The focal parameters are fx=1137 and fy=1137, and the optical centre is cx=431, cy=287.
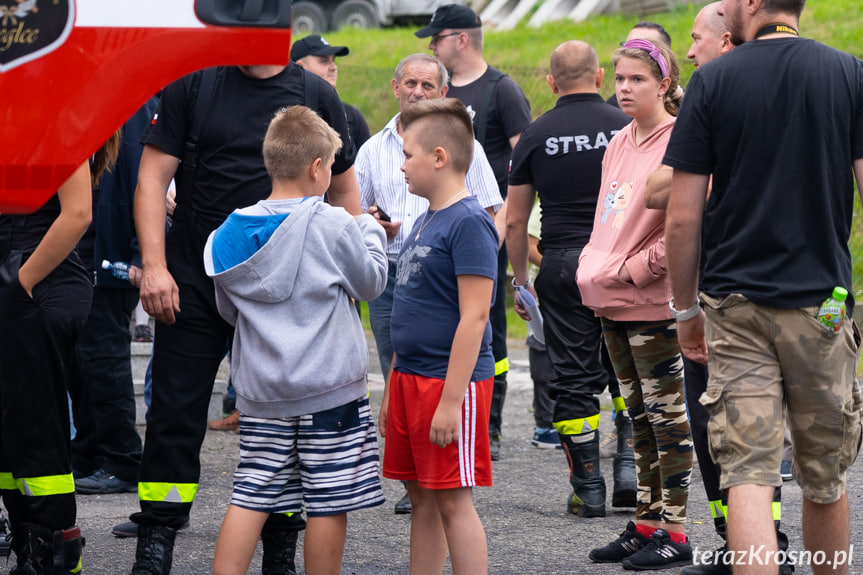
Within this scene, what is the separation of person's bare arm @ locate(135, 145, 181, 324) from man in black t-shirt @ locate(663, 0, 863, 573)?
179 centimetres

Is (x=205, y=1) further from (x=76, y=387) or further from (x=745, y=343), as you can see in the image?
(x=76, y=387)

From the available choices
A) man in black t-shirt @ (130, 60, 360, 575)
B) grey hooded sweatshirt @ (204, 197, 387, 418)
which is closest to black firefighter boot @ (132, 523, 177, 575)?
man in black t-shirt @ (130, 60, 360, 575)

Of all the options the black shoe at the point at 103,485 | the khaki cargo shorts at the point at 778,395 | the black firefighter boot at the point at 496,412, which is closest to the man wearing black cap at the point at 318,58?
the black firefighter boot at the point at 496,412

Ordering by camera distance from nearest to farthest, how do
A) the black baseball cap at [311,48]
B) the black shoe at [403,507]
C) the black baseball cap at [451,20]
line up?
1. the black shoe at [403,507]
2. the black baseball cap at [451,20]
3. the black baseball cap at [311,48]

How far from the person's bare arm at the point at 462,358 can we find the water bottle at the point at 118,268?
261 centimetres

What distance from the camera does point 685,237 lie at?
343cm

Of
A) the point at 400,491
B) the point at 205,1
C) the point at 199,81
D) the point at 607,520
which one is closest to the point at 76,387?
the point at 400,491

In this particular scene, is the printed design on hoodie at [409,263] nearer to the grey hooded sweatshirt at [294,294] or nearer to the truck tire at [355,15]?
the grey hooded sweatshirt at [294,294]

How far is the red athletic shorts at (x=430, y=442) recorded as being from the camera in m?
3.61

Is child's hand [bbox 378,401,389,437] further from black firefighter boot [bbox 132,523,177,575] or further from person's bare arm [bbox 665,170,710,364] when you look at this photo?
person's bare arm [bbox 665,170,710,364]

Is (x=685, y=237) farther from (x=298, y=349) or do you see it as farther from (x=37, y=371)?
(x=37, y=371)

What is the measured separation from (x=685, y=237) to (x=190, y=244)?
5.91 feet

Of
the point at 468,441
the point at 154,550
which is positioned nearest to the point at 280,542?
A: the point at 154,550

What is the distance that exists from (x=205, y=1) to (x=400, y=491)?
11.1ft
